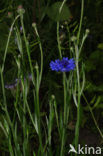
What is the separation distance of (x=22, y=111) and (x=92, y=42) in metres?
0.67

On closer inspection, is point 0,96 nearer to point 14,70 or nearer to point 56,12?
point 14,70

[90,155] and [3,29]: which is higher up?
[3,29]

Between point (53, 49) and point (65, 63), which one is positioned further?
point (53, 49)

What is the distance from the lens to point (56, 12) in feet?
2.99

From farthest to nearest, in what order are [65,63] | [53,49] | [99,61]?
[99,61] → [53,49] → [65,63]

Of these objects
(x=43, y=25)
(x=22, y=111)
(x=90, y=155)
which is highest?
(x=43, y=25)

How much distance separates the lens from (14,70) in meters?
1.03

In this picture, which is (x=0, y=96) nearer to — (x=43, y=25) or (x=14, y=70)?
(x=14, y=70)

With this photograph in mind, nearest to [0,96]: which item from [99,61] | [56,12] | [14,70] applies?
[14,70]

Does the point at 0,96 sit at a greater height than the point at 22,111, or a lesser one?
greater

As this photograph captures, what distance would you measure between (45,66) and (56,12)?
0.66 feet

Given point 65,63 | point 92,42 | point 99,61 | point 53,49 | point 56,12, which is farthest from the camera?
point 92,42

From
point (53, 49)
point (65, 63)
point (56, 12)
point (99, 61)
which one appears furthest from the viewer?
point (99, 61)

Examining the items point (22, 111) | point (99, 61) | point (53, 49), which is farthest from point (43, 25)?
point (22, 111)
